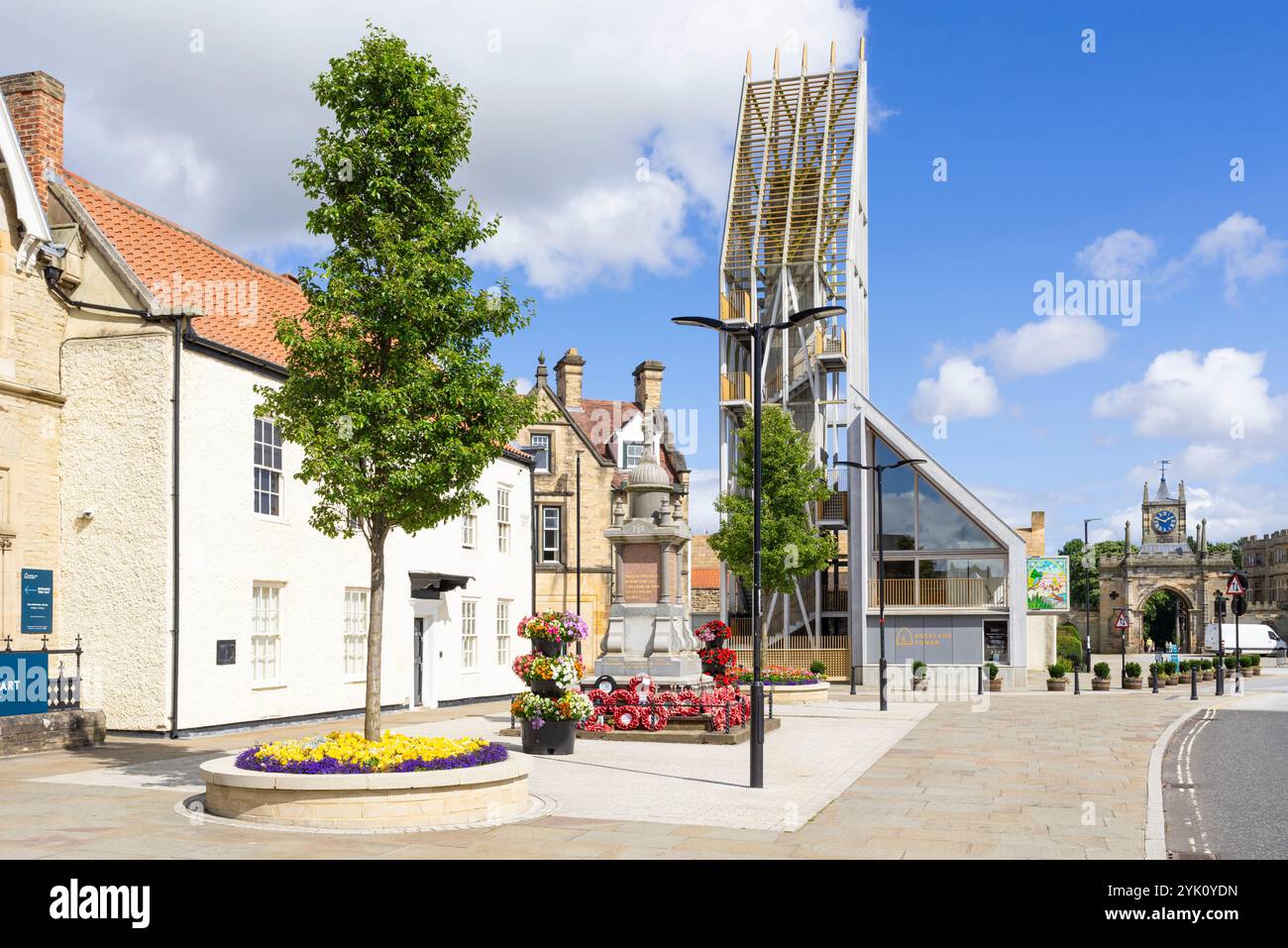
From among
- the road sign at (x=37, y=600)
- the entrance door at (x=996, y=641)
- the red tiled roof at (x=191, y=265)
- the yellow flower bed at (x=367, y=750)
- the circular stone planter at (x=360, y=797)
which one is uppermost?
the red tiled roof at (x=191, y=265)

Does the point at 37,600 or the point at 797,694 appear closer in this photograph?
the point at 37,600

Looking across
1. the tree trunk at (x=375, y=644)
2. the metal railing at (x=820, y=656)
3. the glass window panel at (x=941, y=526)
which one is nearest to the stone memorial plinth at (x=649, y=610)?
the tree trunk at (x=375, y=644)

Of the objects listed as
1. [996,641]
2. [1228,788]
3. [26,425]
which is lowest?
[996,641]

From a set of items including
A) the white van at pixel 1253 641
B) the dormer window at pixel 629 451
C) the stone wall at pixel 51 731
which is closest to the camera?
the stone wall at pixel 51 731

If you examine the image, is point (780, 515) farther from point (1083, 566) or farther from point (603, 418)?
point (1083, 566)

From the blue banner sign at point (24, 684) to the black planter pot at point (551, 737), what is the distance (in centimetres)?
782

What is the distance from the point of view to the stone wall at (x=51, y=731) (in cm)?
1773

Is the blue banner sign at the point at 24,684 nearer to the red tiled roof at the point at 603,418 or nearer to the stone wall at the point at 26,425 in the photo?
the stone wall at the point at 26,425

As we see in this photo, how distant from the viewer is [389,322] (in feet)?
44.0

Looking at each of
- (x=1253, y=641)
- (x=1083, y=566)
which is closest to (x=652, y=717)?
(x=1253, y=641)

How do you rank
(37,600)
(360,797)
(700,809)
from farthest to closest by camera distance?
(37,600) → (700,809) → (360,797)

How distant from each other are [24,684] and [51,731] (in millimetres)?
872

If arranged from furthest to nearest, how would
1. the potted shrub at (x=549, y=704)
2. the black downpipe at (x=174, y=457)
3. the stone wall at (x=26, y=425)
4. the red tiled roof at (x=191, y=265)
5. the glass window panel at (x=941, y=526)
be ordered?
the glass window panel at (x=941, y=526)
the red tiled roof at (x=191, y=265)
the black downpipe at (x=174, y=457)
the stone wall at (x=26, y=425)
the potted shrub at (x=549, y=704)

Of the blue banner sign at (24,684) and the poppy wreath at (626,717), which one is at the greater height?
the blue banner sign at (24,684)
